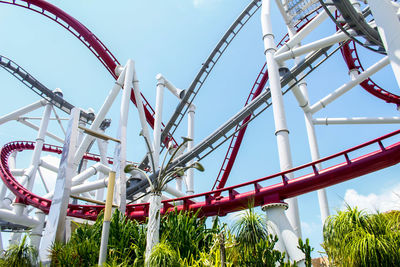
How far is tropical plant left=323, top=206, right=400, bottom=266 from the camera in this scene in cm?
618

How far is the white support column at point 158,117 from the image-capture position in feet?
41.7

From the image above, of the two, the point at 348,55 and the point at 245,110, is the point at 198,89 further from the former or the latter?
the point at 348,55

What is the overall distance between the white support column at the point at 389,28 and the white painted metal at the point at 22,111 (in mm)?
16238

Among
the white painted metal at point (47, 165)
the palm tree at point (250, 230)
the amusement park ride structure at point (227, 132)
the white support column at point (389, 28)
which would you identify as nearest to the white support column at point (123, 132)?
the amusement park ride structure at point (227, 132)

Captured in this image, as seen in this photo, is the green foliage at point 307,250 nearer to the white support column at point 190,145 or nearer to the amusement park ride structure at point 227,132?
the amusement park ride structure at point 227,132

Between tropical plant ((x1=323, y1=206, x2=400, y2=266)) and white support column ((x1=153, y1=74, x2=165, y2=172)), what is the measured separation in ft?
22.7

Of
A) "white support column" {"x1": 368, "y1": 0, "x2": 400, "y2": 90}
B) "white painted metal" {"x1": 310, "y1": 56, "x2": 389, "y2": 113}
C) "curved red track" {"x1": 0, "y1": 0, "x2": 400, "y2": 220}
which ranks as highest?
"white painted metal" {"x1": 310, "y1": 56, "x2": 389, "y2": 113}

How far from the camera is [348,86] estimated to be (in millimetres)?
11617

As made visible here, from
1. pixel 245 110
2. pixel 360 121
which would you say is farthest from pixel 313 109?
pixel 245 110

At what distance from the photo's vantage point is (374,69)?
36.6 feet

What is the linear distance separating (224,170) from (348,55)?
8.02 metres

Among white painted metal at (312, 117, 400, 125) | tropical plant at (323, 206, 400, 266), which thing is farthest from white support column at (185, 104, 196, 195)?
tropical plant at (323, 206, 400, 266)

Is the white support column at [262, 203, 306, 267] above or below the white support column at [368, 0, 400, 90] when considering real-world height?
below

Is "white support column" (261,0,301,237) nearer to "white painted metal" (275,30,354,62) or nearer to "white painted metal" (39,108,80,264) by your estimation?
"white painted metal" (275,30,354,62)
